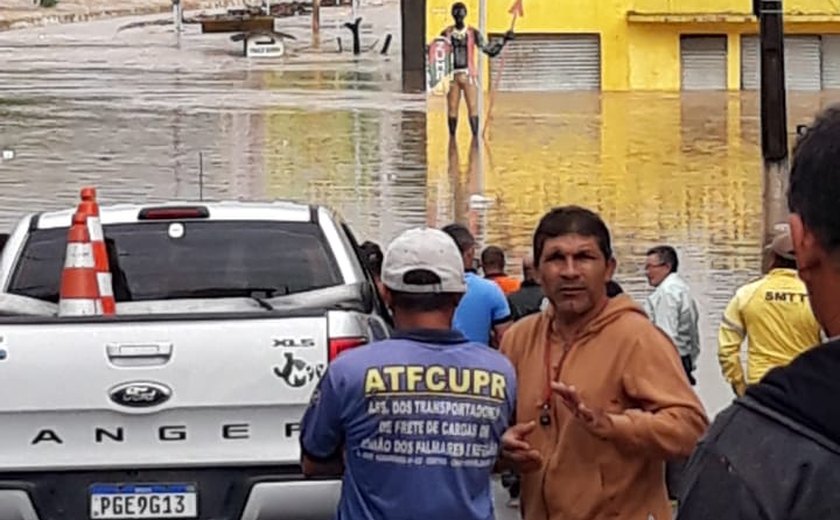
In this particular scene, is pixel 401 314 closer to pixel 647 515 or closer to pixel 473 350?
pixel 473 350

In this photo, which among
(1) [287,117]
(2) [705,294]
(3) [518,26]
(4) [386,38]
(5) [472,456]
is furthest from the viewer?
(4) [386,38]

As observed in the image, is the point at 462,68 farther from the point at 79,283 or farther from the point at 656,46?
the point at 79,283

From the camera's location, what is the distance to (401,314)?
4.62 meters

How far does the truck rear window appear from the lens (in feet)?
25.7

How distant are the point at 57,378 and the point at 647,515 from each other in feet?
7.75

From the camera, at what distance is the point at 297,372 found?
21.0ft

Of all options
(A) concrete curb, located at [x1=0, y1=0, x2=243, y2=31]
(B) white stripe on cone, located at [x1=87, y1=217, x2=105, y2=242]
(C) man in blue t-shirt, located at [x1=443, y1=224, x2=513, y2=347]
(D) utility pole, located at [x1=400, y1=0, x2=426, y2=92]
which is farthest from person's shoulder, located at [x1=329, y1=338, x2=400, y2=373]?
(A) concrete curb, located at [x1=0, y1=0, x2=243, y2=31]

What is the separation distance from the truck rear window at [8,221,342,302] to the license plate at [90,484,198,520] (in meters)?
1.41

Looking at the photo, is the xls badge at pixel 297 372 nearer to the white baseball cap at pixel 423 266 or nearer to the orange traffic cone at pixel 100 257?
the orange traffic cone at pixel 100 257

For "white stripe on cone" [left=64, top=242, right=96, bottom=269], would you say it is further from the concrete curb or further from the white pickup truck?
the concrete curb

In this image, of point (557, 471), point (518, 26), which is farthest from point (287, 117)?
point (557, 471)

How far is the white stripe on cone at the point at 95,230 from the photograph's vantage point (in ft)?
24.7

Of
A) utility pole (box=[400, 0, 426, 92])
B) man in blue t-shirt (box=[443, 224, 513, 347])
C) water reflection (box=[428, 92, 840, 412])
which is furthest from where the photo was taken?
utility pole (box=[400, 0, 426, 92])

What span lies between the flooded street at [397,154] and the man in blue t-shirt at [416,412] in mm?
6047
